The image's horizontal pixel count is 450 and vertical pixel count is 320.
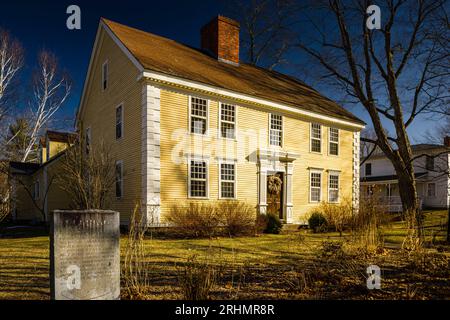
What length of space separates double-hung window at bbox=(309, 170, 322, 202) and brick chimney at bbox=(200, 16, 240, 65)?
7686 mm

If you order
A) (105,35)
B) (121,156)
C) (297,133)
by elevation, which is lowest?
(121,156)

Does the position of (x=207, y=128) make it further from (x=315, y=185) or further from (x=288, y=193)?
(x=315, y=185)

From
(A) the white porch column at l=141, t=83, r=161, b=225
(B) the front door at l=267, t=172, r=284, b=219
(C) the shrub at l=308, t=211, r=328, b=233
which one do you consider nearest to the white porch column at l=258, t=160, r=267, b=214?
(B) the front door at l=267, t=172, r=284, b=219

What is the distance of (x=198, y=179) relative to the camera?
47.2 ft

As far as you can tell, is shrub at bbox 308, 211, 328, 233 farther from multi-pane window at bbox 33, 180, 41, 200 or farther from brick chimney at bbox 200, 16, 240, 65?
multi-pane window at bbox 33, 180, 41, 200

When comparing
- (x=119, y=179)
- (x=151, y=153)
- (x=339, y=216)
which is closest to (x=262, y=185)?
(x=339, y=216)

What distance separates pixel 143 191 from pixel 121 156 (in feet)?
9.65

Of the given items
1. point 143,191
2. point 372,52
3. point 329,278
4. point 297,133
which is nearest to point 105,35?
point 143,191

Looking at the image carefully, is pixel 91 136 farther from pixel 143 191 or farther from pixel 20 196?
pixel 20 196

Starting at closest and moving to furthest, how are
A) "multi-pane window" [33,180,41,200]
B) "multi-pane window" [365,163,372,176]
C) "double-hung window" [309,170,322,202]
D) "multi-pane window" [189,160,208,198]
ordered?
"multi-pane window" [189,160,208,198] < "double-hung window" [309,170,322,202] < "multi-pane window" [33,180,41,200] < "multi-pane window" [365,163,372,176]

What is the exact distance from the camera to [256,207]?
16.0 m

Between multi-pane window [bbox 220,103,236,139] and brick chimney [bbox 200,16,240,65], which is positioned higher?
brick chimney [bbox 200,16,240,65]

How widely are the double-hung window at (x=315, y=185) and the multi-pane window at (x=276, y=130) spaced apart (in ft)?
9.16

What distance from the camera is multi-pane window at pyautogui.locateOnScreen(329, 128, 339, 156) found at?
774 inches
